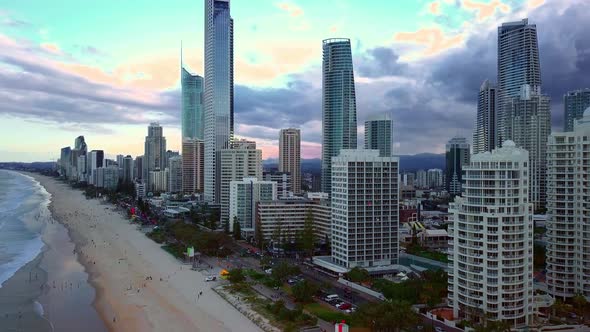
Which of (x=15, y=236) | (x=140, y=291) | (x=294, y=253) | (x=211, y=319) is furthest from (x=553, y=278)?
(x=15, y=236)

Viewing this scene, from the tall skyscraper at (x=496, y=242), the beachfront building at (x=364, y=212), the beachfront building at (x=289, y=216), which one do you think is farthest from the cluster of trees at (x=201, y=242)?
the tall skyscraper at (x=496, y=242)

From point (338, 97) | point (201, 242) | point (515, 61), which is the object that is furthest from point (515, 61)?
point (201, 242)

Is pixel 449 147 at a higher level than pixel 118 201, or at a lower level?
higher

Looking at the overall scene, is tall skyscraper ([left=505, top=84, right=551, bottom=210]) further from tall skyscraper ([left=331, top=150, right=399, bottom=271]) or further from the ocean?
the ocean

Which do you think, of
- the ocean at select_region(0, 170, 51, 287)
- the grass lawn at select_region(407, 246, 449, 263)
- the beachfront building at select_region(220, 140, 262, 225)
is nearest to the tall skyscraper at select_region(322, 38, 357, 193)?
the beachfront building at select_region(220, 140, 262, 225)

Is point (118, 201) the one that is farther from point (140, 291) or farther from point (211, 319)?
point (211, 319)
